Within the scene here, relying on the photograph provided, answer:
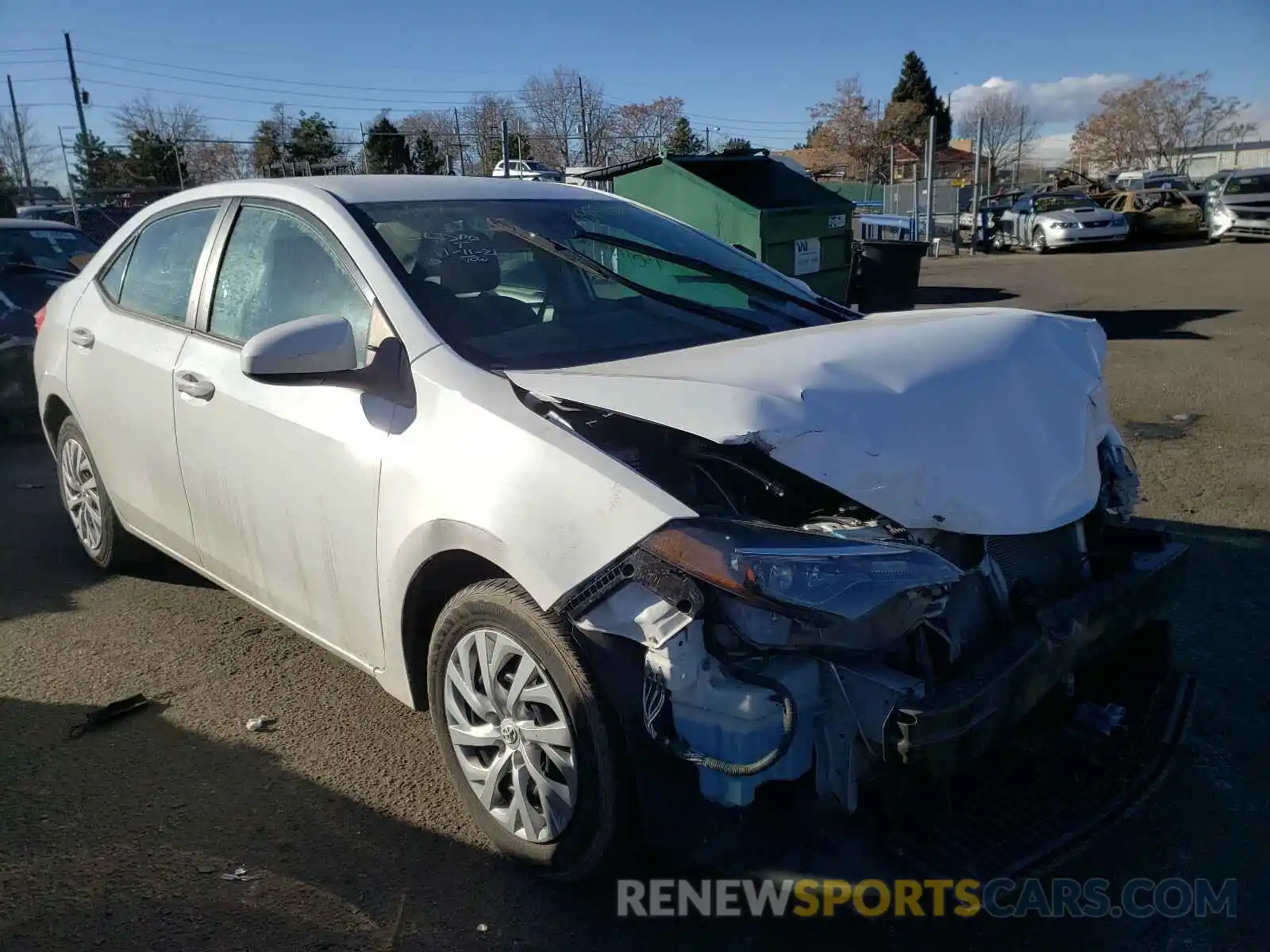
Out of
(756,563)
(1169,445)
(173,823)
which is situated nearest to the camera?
(756,563)

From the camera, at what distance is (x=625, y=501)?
7.35ft

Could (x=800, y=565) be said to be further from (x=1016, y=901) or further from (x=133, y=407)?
(x=133, y=407)

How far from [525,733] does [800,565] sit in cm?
87

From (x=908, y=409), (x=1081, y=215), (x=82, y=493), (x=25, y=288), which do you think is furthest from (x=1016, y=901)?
(x=1081, y=215)

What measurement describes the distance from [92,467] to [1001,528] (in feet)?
13.4

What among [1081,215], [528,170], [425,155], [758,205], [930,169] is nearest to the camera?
[758,205]

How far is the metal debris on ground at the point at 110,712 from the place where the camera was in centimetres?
353

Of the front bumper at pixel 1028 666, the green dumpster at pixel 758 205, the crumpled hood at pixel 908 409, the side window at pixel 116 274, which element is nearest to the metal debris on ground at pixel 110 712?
the side window at pixel 116 274

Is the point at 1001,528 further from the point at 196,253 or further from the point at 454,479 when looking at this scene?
the point at 196,253

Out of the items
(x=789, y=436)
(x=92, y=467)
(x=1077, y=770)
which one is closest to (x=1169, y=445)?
(x=1077, y=770)

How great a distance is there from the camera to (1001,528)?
91.6 inches

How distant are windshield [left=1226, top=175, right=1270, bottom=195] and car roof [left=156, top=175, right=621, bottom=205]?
25.6 metres

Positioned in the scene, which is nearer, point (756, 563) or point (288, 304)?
point (756, 563)

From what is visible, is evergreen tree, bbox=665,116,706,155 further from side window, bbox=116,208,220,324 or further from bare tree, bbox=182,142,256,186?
side window, bbox=116,208,220,324
